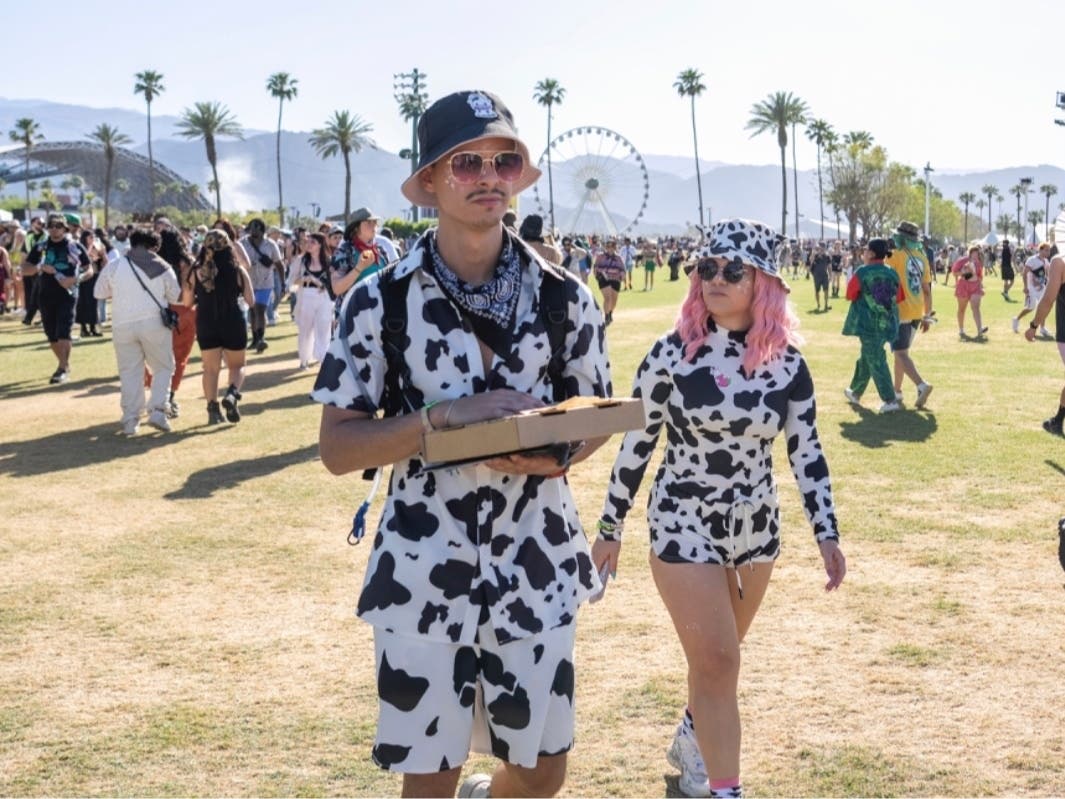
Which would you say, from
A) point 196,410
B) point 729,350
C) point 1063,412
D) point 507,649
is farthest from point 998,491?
point 196,410

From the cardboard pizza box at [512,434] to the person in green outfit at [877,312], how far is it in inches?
Answer: 424

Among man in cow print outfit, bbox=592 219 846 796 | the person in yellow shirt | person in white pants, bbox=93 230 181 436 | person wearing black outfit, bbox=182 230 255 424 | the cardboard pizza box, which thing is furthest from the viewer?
the person in yellow shirt

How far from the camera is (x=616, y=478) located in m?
4.29

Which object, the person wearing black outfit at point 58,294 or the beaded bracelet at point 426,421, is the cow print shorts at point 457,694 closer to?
the beaded bracelet at point 426,421

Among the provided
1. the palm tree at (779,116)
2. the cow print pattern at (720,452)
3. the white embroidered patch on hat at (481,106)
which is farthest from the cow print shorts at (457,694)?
the palm tree at (779,116)

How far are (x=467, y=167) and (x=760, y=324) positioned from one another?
1.64 m

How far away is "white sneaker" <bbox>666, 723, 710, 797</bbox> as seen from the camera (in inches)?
169

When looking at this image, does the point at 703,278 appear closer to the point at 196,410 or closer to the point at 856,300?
the point at 856,300

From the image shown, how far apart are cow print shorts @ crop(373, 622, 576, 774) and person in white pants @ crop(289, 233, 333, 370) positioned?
1321cm

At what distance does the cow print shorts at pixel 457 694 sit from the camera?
275 cm

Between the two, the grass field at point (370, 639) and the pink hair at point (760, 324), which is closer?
the pink hair at point (760, 324)

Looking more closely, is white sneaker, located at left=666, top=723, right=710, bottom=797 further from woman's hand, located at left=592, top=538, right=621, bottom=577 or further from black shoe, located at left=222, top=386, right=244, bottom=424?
black shoe, located at left=222, top=386, right=244, bottom=424

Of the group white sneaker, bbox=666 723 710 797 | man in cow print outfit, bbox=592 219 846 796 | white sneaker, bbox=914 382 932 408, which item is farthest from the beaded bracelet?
white sneaker, bbox=914 382 932 408

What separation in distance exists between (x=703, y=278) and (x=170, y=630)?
3.59m
